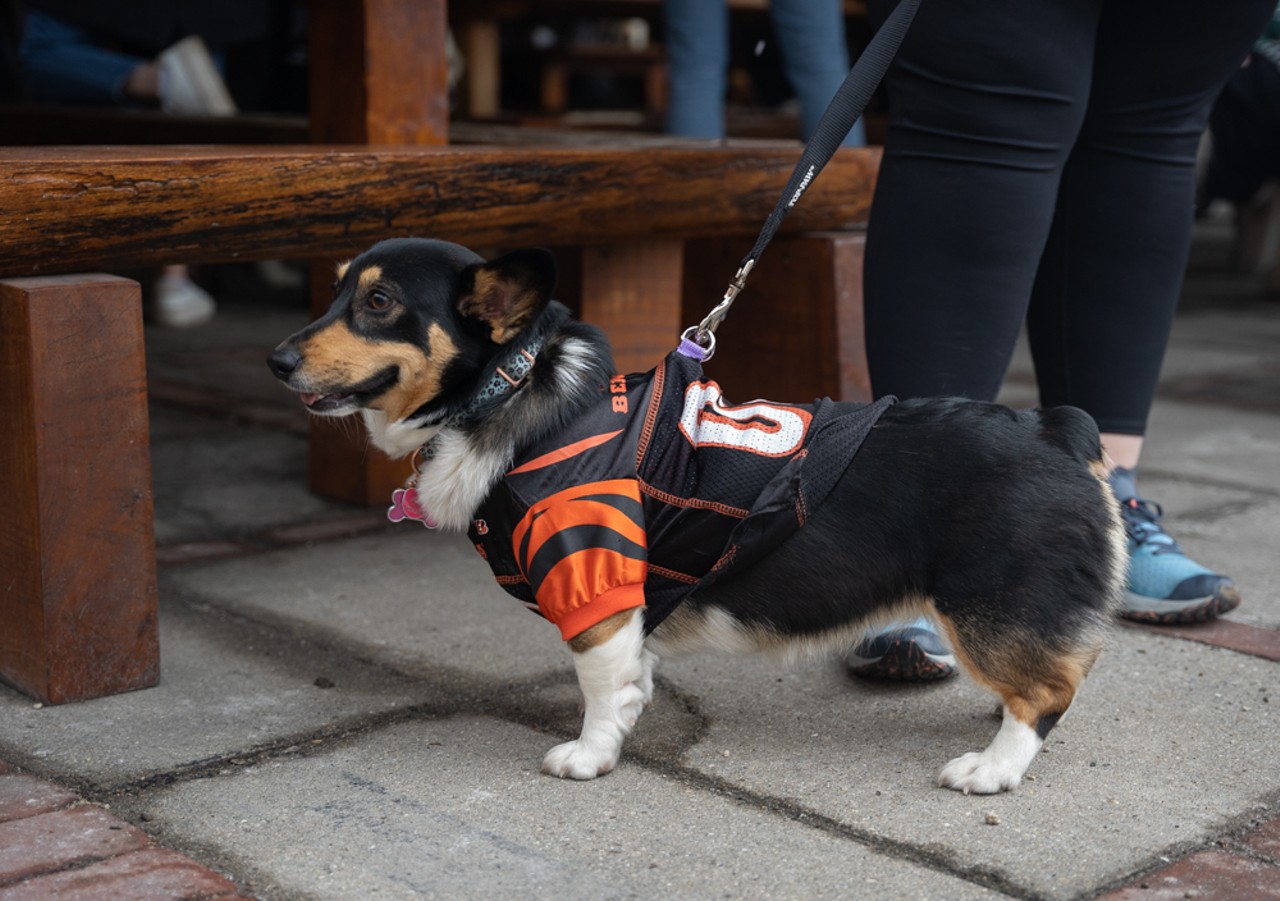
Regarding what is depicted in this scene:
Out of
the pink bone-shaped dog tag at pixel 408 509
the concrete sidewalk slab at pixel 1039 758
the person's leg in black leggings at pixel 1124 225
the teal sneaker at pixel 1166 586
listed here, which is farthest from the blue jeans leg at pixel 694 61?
the pink bone-shaped dog tag at pixel 408 509

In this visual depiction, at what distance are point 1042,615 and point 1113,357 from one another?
3.00ft

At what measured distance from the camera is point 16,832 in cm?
181

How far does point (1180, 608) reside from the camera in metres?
2.67

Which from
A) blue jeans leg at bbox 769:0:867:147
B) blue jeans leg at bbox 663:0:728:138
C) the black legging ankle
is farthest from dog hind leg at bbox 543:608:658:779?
blue jeans leg at bbox 663:0:728:138


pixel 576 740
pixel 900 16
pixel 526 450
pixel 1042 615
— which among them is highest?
pixel 900 16

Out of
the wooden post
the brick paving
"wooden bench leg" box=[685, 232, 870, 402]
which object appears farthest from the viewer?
"wooden bench leg" box=[685, 232, 870, 402]

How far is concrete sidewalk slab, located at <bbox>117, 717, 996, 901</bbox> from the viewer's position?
1709 millimetres

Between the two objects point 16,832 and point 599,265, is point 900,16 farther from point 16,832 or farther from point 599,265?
point 16,832

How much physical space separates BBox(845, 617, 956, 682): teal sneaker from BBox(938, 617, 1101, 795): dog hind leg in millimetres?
337

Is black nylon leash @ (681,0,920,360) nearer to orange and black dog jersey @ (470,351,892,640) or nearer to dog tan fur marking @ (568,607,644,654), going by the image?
orange and black dog jersey @ (470,351,892,640)

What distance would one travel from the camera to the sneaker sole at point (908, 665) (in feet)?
7.77

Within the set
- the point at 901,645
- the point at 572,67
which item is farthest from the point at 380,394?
the point at 572,67

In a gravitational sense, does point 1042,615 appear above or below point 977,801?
above

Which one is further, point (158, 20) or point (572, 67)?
point (572, 67)
